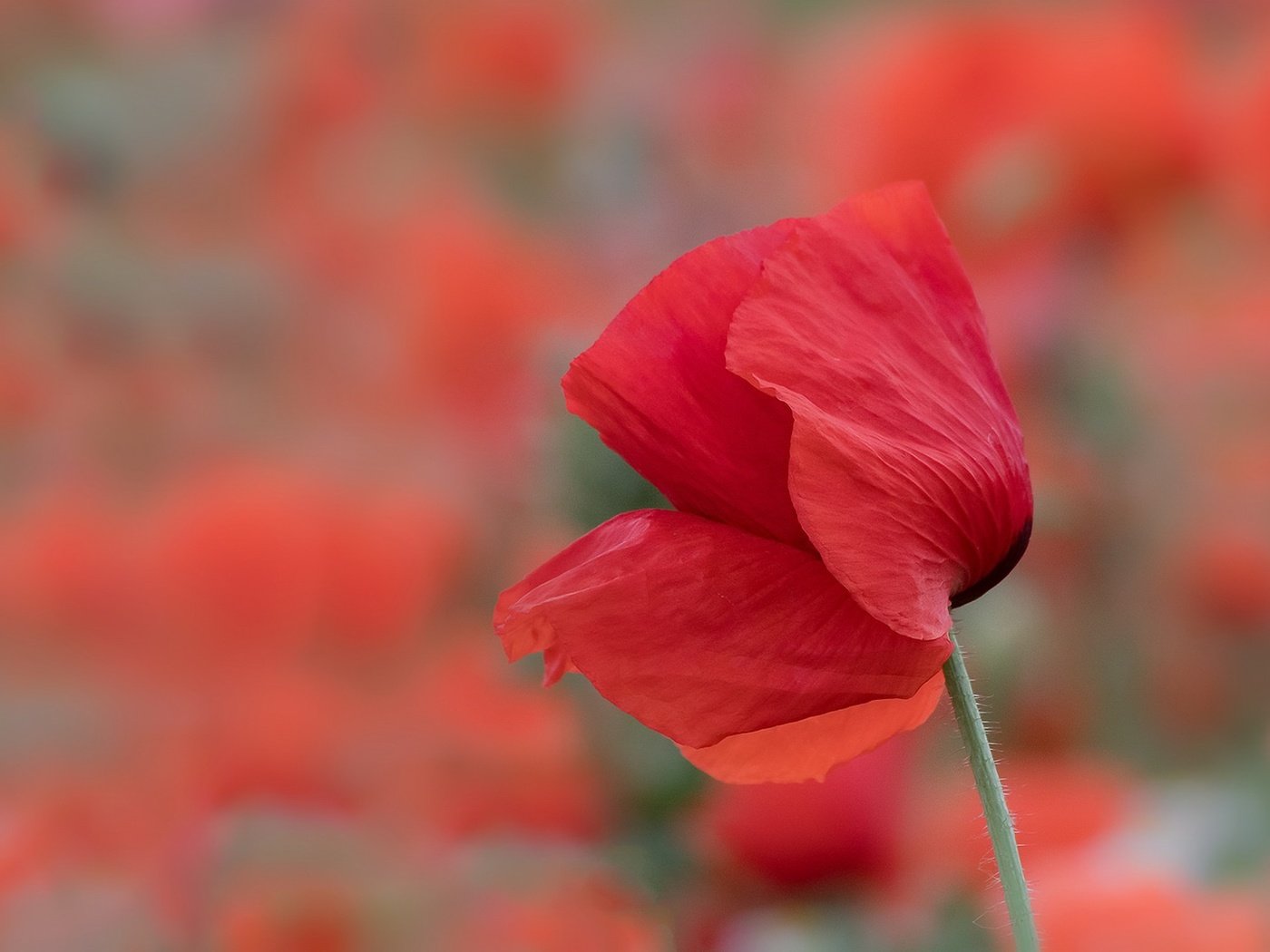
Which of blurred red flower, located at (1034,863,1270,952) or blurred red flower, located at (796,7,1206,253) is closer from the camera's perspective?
blurred red flower, located at (1034,863,1270,952)

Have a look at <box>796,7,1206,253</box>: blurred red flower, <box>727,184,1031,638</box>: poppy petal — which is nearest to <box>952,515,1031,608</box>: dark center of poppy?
<box>727,184,1031,638</box>: poppy petal

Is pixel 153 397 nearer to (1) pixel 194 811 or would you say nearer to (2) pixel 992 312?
(1) pixel 194 811

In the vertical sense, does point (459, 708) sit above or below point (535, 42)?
below

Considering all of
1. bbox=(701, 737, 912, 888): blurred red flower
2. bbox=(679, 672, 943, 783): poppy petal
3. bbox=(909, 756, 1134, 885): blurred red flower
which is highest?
bbox=(679, 672, 943, 783): poppy petal

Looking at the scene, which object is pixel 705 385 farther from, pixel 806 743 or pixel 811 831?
pixel 811 831

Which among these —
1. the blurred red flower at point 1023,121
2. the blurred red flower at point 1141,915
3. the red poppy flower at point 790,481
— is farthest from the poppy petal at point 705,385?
the blurred red flower at point 1023,121

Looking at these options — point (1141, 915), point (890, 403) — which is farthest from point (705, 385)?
point (1141, 915)

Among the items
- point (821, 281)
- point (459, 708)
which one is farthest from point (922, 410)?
point (459, 708)

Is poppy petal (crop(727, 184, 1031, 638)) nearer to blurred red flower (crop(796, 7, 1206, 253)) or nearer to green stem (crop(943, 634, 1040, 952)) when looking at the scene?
green stem (crop(943, 634, 1040, 952))
